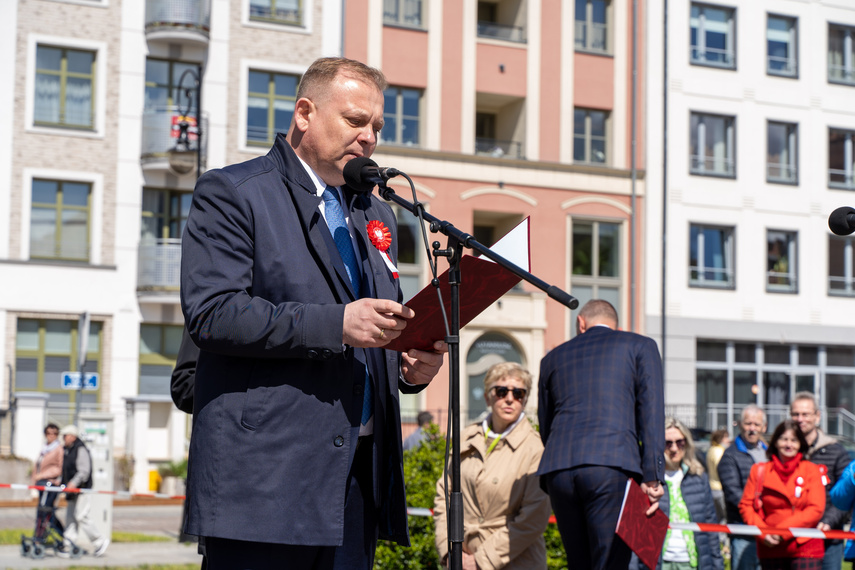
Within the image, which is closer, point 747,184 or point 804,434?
point 804,434

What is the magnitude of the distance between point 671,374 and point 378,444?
31.6 m

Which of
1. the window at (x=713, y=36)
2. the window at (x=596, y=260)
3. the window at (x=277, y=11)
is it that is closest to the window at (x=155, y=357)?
the window at (x=277, y=11)

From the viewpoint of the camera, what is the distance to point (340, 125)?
12.2 ft

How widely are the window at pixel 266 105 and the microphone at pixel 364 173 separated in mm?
27455

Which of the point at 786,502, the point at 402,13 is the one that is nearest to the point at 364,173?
the point at 786,502

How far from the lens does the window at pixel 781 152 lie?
36250 mm

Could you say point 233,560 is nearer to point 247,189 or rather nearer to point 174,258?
point 247,189

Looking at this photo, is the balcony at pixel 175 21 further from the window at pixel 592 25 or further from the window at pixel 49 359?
the window at pixel 592 25

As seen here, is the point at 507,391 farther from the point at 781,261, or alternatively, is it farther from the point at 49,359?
the point at 781,261

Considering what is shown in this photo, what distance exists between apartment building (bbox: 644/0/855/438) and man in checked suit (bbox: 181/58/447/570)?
30661mm

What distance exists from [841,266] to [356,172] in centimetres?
3590

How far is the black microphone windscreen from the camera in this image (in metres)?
3.63

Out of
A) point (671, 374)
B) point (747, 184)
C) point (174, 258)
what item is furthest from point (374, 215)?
point (747, 184)

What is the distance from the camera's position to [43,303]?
28.9m
